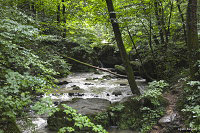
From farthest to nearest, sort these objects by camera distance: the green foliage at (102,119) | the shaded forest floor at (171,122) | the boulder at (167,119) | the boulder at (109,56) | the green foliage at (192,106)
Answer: the boulder at (109,56) < the green foliage at (102,119) < the boulder at (167,119) < the shaded forest floor at (171,122) < the green foliage at (192,106)

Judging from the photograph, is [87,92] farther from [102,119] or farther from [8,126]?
[8,126]

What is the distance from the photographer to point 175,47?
8.10 m

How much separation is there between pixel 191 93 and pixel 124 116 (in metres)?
2.43

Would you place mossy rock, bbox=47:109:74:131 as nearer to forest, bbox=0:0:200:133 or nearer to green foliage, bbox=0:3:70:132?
forest, bbox=0:0:200:133

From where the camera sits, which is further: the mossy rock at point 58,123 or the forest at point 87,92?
the mossy rock at point 58,123

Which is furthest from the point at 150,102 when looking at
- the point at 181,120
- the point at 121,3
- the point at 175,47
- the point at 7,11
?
the point at 7,11

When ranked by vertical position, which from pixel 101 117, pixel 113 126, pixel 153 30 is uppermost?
pixel 153 30

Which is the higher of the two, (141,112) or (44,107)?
(44,107)

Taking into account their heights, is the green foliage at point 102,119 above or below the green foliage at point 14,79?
below

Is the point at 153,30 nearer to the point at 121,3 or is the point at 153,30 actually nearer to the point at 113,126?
the point at 121,3

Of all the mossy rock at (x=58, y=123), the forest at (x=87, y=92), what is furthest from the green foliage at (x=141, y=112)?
the mossy rock at (x=58, y=123)

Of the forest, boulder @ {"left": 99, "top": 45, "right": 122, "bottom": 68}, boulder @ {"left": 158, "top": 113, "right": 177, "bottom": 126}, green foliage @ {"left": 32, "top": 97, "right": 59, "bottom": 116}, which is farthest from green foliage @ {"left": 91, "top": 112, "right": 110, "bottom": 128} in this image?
boulder @ {"left": 99, "top": 45, "right": 122, "bottom": 68}

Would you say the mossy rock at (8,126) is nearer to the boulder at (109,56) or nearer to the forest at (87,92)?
the forest at (87,92)

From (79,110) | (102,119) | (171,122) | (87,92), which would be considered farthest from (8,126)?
(87,92)
